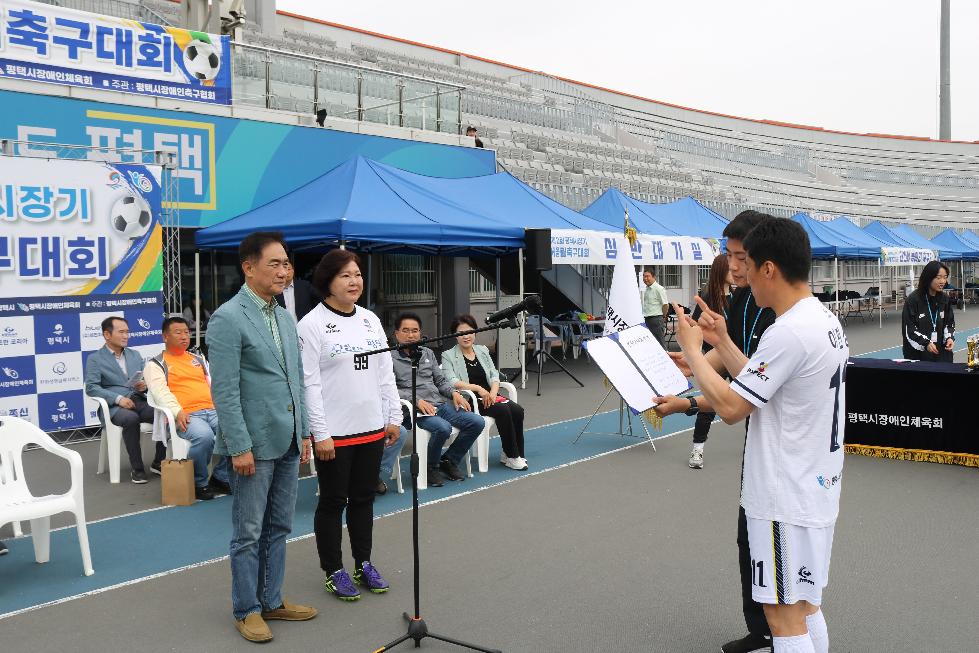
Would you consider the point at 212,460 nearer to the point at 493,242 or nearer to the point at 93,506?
the point at 93,506

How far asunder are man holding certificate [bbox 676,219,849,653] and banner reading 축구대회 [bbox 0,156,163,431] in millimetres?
7837

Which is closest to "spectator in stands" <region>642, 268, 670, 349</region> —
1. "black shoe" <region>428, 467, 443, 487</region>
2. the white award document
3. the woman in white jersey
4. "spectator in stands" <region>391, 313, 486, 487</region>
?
the white award document

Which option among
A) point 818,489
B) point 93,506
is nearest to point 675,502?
point 818,489

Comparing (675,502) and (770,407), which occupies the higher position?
(770,407)

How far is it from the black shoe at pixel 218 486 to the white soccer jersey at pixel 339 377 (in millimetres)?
2610

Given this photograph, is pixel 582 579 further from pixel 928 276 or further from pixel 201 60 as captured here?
pixel 201 60

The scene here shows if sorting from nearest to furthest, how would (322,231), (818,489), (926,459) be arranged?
1. (818,489)
2. (926,459)
3. (322,231)

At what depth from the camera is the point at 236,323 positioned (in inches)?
143

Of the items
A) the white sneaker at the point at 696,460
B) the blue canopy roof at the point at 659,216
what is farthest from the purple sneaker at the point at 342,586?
the blue canopy roof at the point at 659,216

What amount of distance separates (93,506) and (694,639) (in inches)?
183

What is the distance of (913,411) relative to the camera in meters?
7.50

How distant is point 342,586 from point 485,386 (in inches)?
136

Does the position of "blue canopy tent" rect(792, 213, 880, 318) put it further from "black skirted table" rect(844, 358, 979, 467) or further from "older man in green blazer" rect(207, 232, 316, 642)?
"older man in green blazer" rect(207, 232, 316, 642)

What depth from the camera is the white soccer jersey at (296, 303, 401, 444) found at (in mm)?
4102
